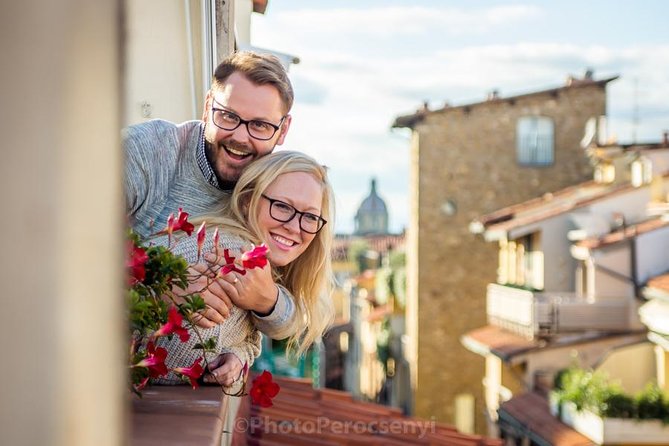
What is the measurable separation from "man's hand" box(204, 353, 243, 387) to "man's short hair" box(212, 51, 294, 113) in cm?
70

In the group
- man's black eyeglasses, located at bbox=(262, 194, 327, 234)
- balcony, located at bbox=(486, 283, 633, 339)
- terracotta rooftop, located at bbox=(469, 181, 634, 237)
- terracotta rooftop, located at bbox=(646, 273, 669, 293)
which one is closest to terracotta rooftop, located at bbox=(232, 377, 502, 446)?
man's black eyeglasses, located at bbox=(262, 194, 327, 234)

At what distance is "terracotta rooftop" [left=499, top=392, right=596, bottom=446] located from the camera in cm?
1867

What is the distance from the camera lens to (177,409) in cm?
253

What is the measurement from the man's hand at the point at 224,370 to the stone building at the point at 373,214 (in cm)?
A: 12097

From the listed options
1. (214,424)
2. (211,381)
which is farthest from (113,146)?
(211,381)

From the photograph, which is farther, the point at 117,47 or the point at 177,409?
the point at 177,409

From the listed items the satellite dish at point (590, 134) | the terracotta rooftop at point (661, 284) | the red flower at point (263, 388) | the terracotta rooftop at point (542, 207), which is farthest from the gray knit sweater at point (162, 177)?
the satellite dish at point (590, 134)

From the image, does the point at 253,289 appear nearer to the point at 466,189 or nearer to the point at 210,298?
the point at 210,298

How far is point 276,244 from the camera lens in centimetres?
319

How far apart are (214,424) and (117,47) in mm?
1904

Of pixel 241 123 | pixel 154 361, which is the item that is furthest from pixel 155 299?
pixel 241 123

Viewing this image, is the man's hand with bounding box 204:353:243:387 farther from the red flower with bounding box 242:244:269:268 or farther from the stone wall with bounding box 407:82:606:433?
the stone wall with bounding box 407:82:606:433

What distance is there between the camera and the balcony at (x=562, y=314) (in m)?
23.8

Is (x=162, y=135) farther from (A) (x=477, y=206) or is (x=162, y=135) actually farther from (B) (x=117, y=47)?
(A) (x=477, y=206)
